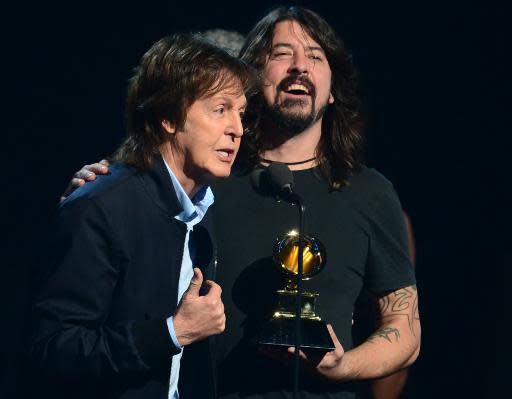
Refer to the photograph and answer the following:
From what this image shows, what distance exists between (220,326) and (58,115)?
7.43 feet

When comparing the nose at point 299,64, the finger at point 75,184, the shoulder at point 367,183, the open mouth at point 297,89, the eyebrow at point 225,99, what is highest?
the nose at point 299,64

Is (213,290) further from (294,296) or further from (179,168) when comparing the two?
(179,168)

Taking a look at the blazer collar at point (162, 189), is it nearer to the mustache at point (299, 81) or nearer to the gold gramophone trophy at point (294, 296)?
the gold gramophone trophy at point (294, 296)

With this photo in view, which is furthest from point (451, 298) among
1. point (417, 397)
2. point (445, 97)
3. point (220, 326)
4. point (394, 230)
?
point (220, 326)

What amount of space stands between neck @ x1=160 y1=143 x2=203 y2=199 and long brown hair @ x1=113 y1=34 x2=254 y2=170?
1.2 inches

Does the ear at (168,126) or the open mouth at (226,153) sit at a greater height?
the ear at (168,126)

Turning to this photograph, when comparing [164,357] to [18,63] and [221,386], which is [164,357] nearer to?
[221,386]

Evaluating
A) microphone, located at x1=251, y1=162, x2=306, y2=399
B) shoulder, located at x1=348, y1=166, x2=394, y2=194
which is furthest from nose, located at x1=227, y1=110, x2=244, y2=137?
shoulder, located at x1=348, y1=166, x2=394, y2=194

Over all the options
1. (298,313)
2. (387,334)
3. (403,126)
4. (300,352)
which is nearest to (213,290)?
(298,313)

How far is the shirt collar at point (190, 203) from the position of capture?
2650 millimetres

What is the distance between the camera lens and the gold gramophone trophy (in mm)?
2526

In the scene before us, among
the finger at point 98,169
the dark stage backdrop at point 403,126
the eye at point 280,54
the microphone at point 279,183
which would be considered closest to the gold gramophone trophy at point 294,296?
the microphone at point 279,183

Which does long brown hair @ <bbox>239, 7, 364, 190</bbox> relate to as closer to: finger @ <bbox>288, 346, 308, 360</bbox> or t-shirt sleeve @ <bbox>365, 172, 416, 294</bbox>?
t-shirt sleeve @ <bbox>365, 172, 416, 294</bbox>

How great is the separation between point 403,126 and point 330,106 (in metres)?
1.41
